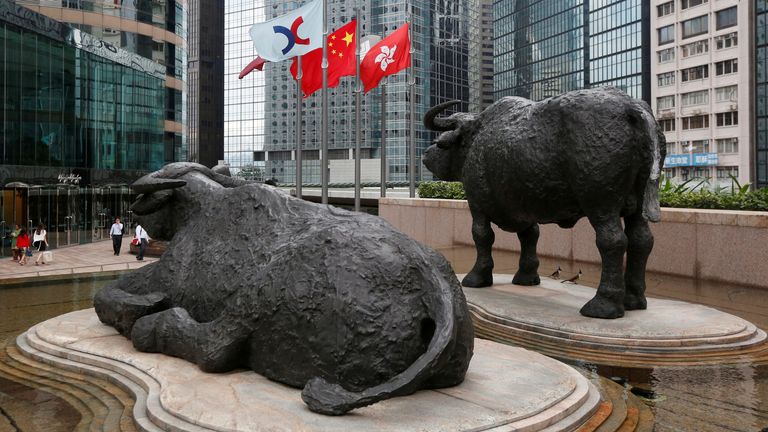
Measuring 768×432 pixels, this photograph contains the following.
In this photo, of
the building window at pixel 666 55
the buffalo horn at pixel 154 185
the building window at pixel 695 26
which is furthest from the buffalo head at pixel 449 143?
the building window at pixel 666 55

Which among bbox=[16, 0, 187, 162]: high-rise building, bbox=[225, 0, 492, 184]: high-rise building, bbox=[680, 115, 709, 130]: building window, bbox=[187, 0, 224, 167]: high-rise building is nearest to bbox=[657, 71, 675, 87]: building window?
bbox=[680, 115, 709, 130]: building window

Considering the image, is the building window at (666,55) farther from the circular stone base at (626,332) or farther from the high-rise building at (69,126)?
the circular stone base at (626,332)

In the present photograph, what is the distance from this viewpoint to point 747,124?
54.5 metres

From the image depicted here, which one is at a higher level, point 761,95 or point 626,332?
point 761,95

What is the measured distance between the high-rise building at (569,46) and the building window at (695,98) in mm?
6695

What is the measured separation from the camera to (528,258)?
9.75m

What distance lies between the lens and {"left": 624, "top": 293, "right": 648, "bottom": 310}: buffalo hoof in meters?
7.81

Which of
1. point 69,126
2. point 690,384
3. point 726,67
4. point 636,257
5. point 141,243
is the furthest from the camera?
point 726,67

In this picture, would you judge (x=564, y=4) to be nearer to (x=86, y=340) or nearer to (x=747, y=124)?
(x=747, y=124)

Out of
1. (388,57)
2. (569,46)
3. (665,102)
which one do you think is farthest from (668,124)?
(388,57)

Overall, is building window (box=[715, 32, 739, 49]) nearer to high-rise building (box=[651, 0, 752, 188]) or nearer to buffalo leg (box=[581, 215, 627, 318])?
high-rise building (box=[651, 0, 752, 188])

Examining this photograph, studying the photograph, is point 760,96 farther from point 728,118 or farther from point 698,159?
point 698,159

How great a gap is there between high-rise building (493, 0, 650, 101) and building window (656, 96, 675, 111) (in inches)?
159

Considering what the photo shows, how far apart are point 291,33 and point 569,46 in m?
67.7
